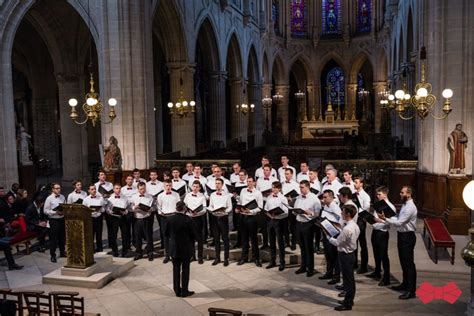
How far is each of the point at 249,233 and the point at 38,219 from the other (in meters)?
4.92

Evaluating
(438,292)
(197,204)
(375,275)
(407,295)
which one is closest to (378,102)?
(197,204)

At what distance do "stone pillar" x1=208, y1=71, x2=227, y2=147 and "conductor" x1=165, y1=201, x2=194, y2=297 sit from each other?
1970 centimetres

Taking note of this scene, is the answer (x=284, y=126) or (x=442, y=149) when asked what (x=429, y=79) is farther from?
(x=284, y=126)

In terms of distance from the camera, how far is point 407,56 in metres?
24.5

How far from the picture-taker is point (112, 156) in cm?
1589

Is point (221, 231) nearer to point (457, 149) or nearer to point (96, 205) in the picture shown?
point (96, 205)

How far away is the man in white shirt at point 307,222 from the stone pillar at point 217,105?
61.1 ft

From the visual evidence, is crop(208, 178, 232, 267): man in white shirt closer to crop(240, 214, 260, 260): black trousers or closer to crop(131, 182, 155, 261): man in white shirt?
crop(240, 214, 260, 260): black trousers

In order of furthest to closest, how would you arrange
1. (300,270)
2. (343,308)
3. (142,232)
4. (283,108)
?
(283,108) < (142,232) < (300,270) < (343,308)

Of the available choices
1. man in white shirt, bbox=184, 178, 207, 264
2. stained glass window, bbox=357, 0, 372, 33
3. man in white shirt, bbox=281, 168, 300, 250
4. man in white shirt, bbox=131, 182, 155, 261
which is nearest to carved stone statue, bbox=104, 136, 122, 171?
man in white shirt, bbox=131, 182, 155, 261

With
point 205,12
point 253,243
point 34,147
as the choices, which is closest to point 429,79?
point 253,243

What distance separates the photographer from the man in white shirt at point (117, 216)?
1109 centimetres

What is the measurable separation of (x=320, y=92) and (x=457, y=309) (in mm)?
38917

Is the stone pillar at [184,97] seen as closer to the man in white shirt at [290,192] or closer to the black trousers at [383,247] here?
the man in white shirt at [290,192]
